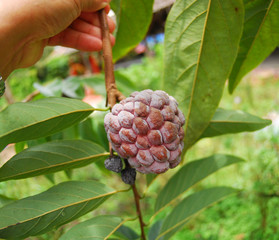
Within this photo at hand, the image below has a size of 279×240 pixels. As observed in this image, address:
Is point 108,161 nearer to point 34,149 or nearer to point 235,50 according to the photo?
point 34,149

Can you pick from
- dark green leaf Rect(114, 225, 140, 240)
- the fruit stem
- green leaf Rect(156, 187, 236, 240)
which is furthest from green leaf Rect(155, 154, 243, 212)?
the fruit stem

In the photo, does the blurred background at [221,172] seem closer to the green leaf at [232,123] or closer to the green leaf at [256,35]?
the green leaf at [232,123]

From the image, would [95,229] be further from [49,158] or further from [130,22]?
[130,22]

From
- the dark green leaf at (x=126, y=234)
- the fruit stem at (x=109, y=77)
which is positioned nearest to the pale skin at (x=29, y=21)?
the fruit stem at (x=109, y=77)

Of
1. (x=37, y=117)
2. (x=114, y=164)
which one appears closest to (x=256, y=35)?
(x=114, y=164)

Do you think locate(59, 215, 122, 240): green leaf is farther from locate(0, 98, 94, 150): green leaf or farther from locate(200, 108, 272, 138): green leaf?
locate(200, 108, 272, 138): green leaf

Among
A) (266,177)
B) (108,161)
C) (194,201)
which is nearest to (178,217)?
(194,201)
